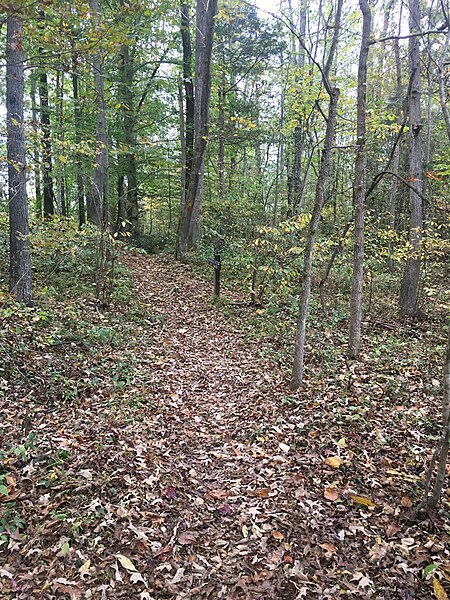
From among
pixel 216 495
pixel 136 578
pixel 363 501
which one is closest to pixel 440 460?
pixel 363 501

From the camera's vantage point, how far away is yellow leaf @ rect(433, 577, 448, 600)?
2681 millimetres

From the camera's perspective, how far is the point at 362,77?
605 cm

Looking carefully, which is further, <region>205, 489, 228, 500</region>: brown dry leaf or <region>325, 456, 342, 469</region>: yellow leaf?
<region>325, 456, 342, 469</region>: yellow leaf

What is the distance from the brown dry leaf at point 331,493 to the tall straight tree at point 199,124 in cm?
1079

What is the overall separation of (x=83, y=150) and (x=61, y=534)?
597cm

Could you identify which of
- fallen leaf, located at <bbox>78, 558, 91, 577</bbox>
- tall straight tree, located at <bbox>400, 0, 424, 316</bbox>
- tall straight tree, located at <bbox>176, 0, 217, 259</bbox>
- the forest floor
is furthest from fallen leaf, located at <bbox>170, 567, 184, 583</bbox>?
tall straight tree, located at <bbox>176, 0, 217, 259</bbox>

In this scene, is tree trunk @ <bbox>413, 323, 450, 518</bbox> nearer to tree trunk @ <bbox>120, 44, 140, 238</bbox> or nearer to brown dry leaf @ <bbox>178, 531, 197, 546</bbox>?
brown dry leaf @ <bbox>178, 531, 197, 546</bbox>

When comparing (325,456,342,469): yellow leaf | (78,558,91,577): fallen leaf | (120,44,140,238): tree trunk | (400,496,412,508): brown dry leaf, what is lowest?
(78,558,91,577): fallen leaf

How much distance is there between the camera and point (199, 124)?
13625 mm

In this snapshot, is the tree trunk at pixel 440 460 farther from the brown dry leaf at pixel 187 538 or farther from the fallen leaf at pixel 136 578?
the fallen leaf at pixel 136 578

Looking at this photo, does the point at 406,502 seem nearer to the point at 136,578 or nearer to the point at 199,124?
the point at 136,578

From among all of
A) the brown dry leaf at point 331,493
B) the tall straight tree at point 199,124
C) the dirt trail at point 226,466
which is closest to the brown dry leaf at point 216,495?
the dirt trail at point 226,466

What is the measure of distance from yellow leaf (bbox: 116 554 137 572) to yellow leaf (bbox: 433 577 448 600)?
7.05 feet

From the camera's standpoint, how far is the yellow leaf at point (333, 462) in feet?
13.4
